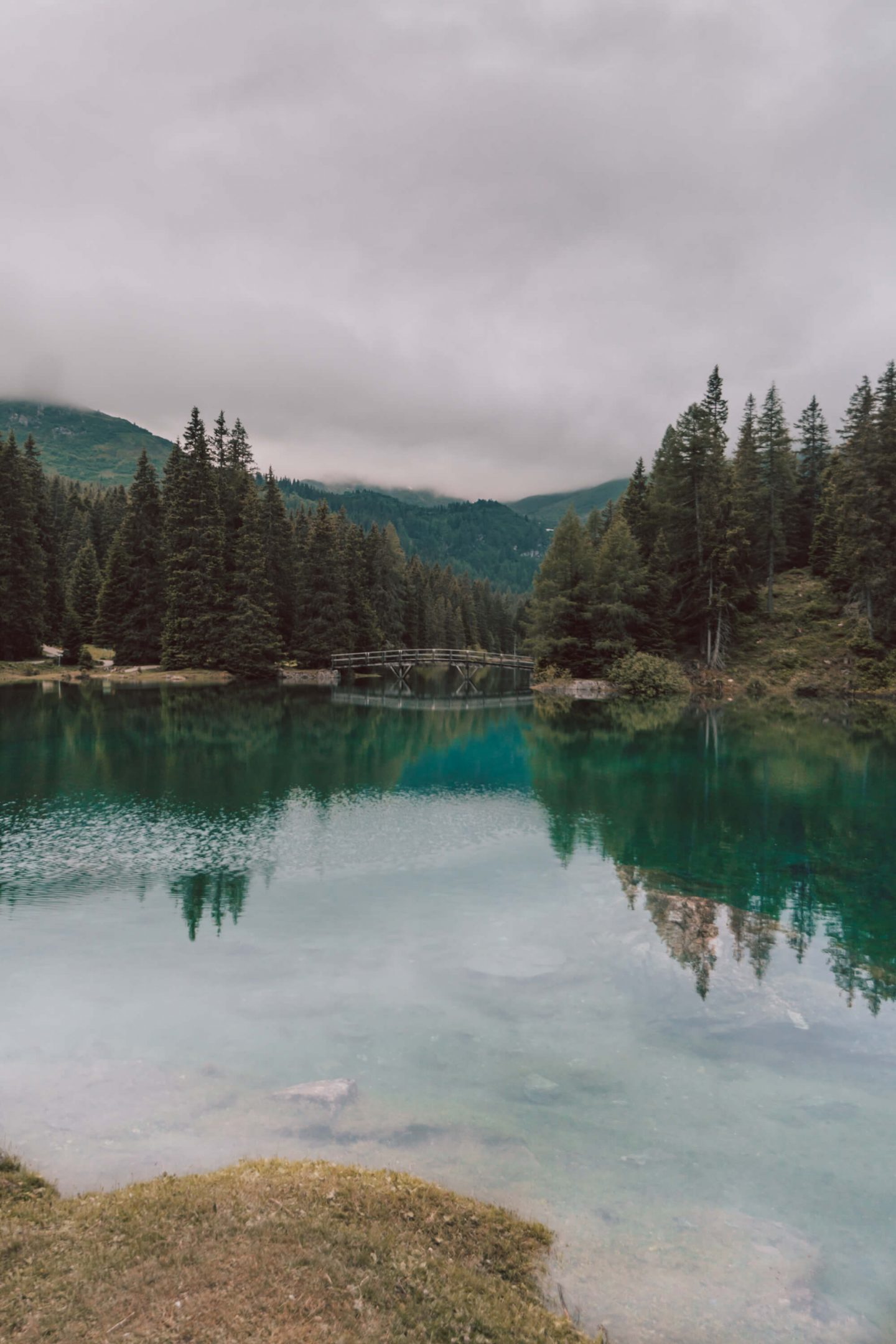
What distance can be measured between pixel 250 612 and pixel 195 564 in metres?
7.86

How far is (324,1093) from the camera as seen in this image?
11.2 metres

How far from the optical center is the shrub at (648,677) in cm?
7312

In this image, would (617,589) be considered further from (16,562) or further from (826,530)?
(16,562)

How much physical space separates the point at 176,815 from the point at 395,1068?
18143 millimetres

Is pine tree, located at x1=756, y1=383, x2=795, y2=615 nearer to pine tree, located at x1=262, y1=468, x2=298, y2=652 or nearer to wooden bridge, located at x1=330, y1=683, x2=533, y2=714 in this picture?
wooden bridge, located at x1=330, y1=683, x2=533, y2=714

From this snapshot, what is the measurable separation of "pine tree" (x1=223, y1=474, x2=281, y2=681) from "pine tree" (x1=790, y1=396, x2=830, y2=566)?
61.4 meters

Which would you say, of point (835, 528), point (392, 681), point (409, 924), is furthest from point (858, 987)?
point (392, 681)

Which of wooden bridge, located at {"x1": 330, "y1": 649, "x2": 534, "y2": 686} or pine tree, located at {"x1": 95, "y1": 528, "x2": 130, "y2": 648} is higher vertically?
pine tree, located at {"x1": 95, "y1": 528, "x2": 130, "y2": 648}

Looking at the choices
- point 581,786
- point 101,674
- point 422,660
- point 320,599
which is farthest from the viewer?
point 422,660

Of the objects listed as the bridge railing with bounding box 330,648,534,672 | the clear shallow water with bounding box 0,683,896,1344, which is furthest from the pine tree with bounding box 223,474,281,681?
the clear shallow water with bounding box 0,683,896,1344

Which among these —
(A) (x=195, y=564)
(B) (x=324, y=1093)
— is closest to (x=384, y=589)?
(A) (x=195, y=564)

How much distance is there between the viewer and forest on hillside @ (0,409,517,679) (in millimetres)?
76625

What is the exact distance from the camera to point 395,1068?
12125mm

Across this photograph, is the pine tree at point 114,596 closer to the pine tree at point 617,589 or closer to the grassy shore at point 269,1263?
the pine tree at point 617,589
